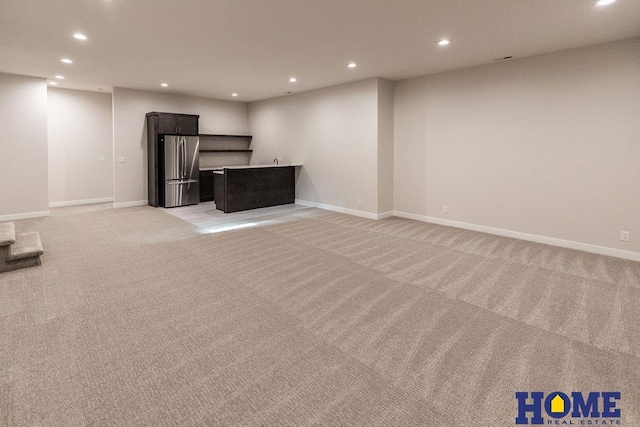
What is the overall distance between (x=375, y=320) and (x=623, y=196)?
13.4 feet

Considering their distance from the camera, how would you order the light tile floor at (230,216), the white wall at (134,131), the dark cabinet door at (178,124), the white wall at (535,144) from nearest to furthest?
1. the white wall at (535,144)
2. the light tile floor at (230,216)
3. the white wall at (134,131)
4. the dark cabinet door at (178,124)

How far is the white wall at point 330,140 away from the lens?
A: 277 inches

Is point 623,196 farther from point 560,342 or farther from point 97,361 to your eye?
point 97,361

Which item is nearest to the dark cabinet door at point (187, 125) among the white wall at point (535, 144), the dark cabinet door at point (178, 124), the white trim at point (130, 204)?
the dark cabinet door at point (178, 124)

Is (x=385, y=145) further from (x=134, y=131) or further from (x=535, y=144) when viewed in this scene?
(x=134, y=131)

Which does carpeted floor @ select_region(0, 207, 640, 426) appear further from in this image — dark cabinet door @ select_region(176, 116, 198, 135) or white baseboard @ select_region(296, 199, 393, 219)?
dark cabinet door @ select_region(176, 116, 198, 135)

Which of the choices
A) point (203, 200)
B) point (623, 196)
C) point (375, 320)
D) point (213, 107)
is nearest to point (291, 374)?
point (375, 320)

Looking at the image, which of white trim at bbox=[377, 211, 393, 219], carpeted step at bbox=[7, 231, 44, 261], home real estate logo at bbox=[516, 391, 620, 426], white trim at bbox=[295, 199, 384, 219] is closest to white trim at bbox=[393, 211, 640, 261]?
white trim at bbox=[377, 211, 393, 219]

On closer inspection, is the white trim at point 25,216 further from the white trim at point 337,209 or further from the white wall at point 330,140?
the white trim at point 337,209

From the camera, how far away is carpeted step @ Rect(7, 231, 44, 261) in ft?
12.9

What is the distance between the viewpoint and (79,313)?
2.97m

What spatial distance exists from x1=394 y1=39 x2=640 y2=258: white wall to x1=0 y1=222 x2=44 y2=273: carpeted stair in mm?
6157

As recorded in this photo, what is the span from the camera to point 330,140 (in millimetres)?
7875

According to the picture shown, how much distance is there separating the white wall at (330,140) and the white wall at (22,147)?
5.09 m
